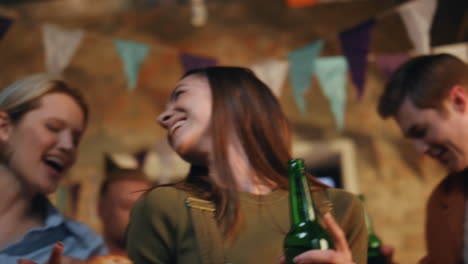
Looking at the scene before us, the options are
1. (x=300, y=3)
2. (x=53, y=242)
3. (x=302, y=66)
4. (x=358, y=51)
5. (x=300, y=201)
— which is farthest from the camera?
(x=300, y=3)

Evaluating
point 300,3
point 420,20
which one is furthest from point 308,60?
point 300,3

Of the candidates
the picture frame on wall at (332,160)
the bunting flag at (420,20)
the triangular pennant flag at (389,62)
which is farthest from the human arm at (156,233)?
the picture frame on wall at (332,160)

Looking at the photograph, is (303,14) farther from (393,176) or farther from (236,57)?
(393,176)

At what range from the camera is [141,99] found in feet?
11.5

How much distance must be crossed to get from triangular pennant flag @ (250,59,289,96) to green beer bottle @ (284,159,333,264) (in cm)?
164

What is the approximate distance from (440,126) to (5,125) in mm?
1291

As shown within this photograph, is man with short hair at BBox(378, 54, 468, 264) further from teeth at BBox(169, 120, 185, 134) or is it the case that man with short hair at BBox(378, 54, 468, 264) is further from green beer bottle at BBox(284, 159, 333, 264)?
teeth at BBox(169, 120, 185, 134)

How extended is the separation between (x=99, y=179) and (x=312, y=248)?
2735 millimetres

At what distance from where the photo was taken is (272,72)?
262 cm

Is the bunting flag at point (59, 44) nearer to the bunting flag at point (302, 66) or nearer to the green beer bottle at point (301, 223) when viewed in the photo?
the bunting flag at point (302, 66)

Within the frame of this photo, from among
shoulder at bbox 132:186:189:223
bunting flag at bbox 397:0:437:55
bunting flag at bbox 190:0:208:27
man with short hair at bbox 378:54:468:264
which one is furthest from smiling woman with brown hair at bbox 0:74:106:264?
bunting flag at bbox 190:0:208:27

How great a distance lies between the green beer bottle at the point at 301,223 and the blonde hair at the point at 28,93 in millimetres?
880

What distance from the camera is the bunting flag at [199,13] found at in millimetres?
3453

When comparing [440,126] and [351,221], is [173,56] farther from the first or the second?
[351,221]
